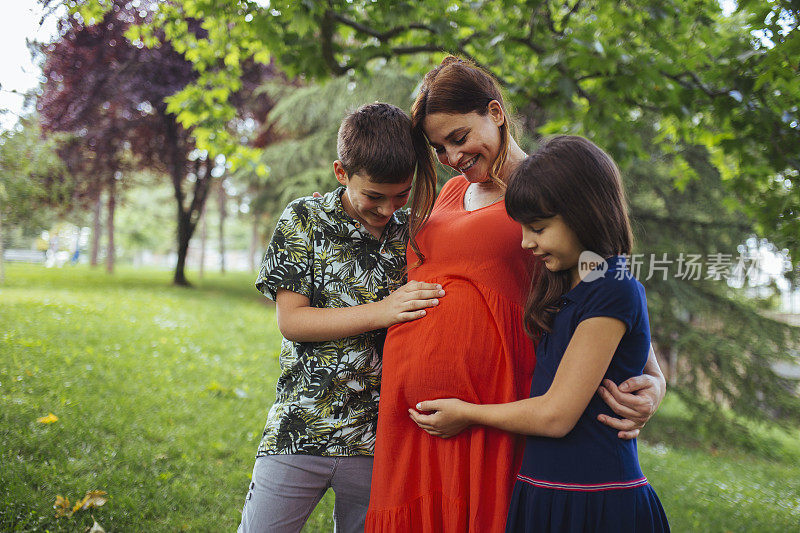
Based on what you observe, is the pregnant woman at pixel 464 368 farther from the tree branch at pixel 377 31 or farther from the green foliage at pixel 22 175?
the green foliage at pixel 22 175

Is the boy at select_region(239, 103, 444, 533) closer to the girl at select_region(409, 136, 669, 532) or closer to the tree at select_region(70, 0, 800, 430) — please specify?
the girl at select_region(409, 136, 669, 532)

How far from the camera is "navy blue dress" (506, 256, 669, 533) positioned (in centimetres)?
129

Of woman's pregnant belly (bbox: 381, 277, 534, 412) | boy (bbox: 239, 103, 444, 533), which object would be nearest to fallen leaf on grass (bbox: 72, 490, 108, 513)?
boy (bbox: 239, 103, 444, 533)

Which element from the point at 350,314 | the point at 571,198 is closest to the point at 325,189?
the point at 350,314

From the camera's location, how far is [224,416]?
483cm

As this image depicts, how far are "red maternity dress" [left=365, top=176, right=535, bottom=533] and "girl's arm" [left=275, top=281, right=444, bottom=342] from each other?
4 cm

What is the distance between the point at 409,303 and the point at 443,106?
23.9 inches

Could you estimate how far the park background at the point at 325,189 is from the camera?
10.4ft

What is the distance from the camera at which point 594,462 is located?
52.2 inches

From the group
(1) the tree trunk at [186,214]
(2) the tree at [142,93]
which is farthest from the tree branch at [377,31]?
(1) the tree trunk at [186,214]

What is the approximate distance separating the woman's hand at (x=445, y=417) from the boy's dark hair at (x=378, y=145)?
636 millimetres

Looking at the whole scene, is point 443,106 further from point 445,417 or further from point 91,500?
point 91,500

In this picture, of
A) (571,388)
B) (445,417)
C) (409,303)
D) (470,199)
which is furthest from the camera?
(470,199)

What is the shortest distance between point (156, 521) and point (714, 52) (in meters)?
4.48
